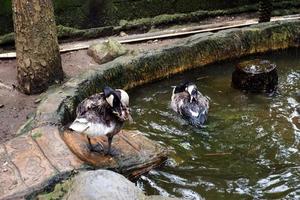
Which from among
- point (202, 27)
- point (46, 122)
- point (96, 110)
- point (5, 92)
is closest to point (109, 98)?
point (96, 110)

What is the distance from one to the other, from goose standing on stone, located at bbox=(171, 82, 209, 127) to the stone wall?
374 cm

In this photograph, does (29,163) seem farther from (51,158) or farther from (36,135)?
(36,135)

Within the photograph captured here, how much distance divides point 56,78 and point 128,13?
366 centimetres

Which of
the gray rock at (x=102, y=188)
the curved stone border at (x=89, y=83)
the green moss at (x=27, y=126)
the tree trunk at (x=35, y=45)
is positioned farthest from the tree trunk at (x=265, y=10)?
the gray rock at (x=102, y=188)

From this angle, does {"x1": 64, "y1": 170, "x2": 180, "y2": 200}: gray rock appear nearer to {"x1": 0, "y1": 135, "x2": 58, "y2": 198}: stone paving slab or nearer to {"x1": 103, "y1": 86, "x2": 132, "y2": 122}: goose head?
{"x1": 0, "y1": 135, "x2": 58, "y2": 198}: stone paving slab

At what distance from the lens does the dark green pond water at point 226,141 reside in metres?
5.04

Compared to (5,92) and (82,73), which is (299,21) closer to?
(82,73)

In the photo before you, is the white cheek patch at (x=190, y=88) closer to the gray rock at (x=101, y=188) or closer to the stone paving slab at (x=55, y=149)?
the stone paving slab at (x=55, y=149)

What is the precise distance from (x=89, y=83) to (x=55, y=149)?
2041 millimetres

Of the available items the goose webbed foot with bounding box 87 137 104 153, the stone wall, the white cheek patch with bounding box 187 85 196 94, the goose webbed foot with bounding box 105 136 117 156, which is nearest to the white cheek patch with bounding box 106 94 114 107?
the goose webbed foot with bounding box 105 136 117 156

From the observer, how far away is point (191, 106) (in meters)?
6.48

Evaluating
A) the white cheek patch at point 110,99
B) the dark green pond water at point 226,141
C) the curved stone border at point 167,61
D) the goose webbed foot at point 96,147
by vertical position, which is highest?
the white cheek patch at point 110,99

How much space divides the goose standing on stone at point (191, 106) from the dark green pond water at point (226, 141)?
0.10 m

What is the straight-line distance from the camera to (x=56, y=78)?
6.99 meters
